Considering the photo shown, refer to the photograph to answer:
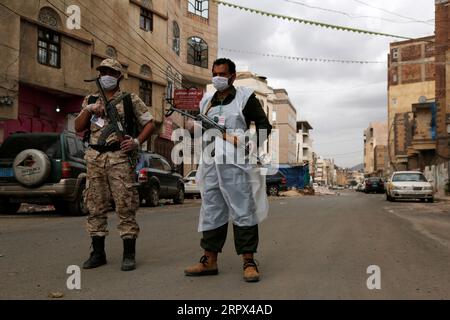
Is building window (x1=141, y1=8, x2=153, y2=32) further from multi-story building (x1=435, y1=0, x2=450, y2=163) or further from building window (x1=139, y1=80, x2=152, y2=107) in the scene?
multi-story building (x1=435, y1=0, x2=450, y2=163)

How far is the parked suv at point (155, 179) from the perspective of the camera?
15010 mm

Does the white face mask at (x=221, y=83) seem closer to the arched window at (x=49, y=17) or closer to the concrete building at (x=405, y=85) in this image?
the arched window at (x=49, y=17)

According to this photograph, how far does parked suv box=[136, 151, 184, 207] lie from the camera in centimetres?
1501

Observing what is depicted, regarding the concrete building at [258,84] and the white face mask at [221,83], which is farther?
the concrete building at [258,84]

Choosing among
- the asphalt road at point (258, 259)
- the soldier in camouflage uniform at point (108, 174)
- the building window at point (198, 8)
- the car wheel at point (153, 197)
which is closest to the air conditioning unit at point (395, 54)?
the building window at point (198, 8)

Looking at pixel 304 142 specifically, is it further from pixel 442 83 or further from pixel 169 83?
pixel 169 83

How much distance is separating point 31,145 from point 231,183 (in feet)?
26.3

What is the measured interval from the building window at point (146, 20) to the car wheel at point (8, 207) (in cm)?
1678

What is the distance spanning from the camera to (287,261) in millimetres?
5309

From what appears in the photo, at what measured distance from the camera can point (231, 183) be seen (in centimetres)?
447

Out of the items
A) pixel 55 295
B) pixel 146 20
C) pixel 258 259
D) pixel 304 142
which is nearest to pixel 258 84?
pixel 146 20

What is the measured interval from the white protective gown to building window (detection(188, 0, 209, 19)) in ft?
109

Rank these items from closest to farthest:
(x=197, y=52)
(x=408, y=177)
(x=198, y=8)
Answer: (x=408, y=177)
(x=198, y=8)
(x=197, y=52)

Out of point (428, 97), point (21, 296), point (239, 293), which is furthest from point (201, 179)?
point (428, 97)
